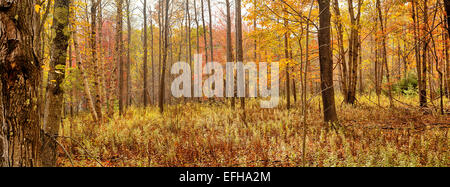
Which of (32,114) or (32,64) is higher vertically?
(32,64)

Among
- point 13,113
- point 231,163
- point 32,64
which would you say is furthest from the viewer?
point 231,163

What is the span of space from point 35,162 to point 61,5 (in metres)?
2.65

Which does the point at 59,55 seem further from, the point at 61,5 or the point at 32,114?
the point at 32,114
